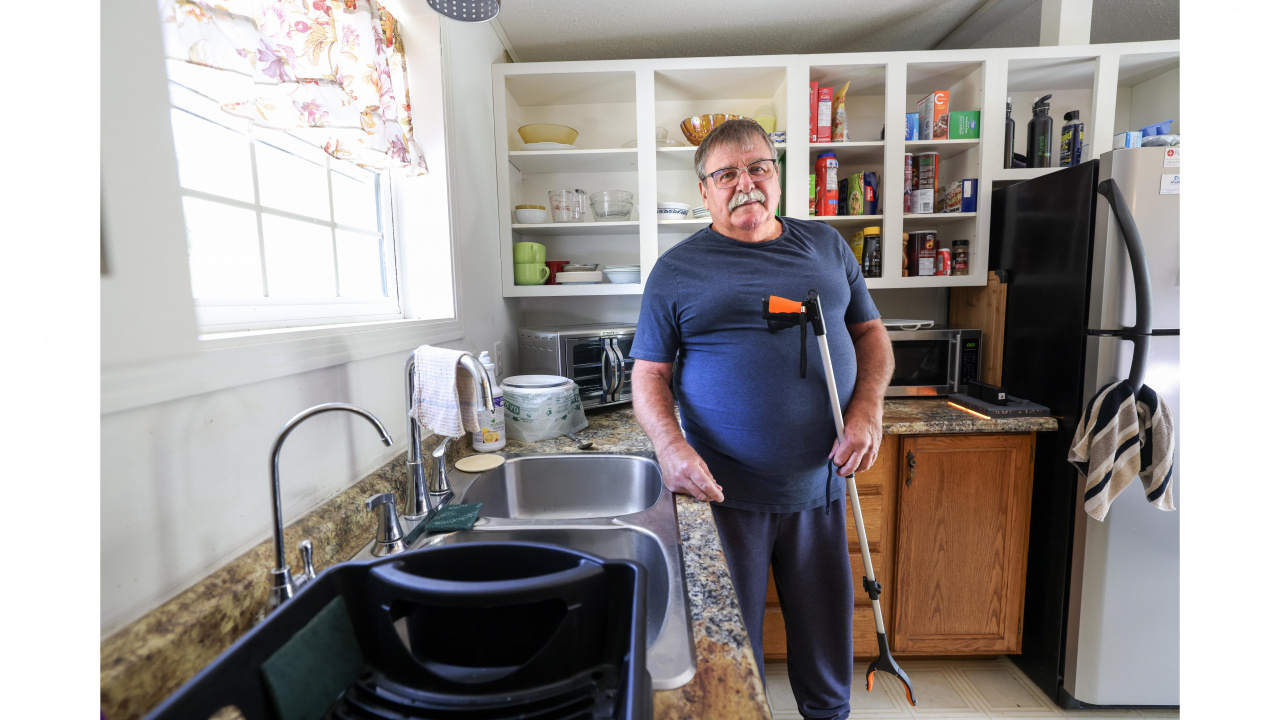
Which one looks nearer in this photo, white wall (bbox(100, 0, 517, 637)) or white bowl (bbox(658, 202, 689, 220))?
white wall (bbox(100, 0, 517, 637))

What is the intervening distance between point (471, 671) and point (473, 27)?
195 centimetres

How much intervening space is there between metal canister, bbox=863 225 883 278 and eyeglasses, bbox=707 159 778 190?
3.14 feet

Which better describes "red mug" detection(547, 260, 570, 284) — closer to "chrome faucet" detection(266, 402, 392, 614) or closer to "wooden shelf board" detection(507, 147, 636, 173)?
"wooden shelf board" detection(507, 147, 636, 173)

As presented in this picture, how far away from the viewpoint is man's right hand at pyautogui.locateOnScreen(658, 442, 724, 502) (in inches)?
43.1

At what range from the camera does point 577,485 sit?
141cm

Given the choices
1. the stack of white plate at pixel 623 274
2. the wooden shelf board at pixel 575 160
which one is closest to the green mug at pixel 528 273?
the stack of white plate at pixel 623 274

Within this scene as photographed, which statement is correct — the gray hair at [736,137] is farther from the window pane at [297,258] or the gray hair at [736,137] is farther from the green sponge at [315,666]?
the green sponge at [315,666]

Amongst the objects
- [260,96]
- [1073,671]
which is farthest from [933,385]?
[260,96]

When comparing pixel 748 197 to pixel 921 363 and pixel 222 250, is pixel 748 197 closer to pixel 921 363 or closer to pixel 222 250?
pixel 222 250

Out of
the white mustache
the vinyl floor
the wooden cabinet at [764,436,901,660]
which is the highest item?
the white mustache

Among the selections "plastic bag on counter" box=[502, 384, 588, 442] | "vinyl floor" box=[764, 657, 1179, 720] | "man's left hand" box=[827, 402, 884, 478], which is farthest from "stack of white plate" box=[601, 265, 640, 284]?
"vinyl floor" box=[764, 657, 1179, 720]

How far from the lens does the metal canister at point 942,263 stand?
207 centimetres
